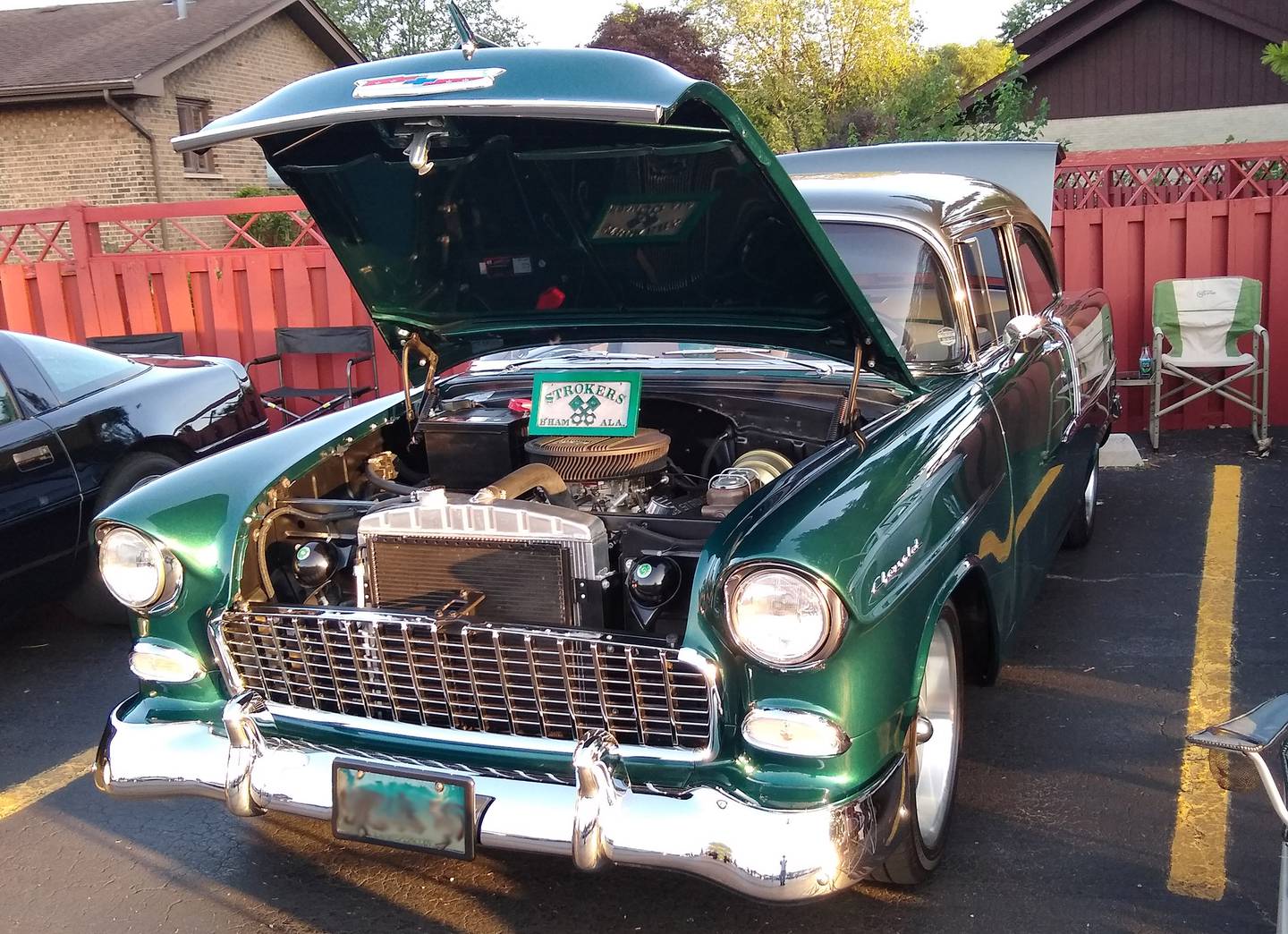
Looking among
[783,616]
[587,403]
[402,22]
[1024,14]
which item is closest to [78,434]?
[587,403]

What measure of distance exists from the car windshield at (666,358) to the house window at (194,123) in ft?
53.7

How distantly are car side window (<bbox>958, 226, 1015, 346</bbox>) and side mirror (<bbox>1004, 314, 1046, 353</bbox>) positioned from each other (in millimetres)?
50

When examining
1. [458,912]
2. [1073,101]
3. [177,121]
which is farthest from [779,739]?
[1073,101]

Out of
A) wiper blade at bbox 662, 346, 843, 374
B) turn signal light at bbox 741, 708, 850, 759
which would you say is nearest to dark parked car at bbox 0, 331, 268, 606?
wiper blade at bbox 662, 346, 843, 374

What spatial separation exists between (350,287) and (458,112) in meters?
6.13

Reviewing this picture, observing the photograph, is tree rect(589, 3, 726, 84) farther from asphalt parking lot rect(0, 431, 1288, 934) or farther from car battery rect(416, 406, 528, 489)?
car battery rect(416, 406, 528, 489)

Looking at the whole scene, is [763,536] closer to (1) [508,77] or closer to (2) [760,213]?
(2) [760,213]

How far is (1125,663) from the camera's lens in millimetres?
4047

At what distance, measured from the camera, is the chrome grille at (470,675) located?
2465mm

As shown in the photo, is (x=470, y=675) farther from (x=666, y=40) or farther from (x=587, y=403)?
(x=666, y=40)

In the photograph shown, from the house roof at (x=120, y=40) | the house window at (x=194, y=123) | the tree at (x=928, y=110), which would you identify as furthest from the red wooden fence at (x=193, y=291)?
the house window at (x=194, y=123)

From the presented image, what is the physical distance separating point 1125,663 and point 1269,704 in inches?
86.4

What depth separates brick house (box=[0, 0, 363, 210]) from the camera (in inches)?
700

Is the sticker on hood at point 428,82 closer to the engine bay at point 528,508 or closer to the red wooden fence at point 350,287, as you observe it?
the engine bay at point 528,508
